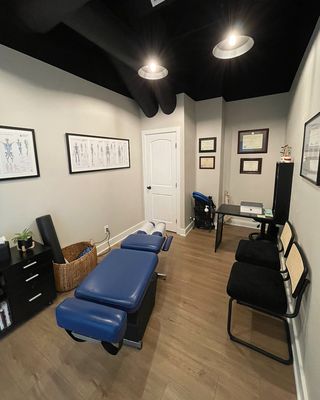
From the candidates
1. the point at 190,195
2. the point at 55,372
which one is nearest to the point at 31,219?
the point at 55,372

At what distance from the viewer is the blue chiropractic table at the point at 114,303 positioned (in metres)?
1.11

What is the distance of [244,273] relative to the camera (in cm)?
172

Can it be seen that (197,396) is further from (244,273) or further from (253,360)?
(244,273)

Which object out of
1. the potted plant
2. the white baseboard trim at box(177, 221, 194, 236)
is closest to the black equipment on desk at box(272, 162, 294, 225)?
the white baseboard trim at box(177, 221, 194, 236)

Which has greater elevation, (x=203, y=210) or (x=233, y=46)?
(x=233, y=46)

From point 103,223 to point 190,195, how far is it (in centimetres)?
183

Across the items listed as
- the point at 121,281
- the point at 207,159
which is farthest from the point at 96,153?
the point at 207,159

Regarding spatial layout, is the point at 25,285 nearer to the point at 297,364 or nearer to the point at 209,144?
the point at 297,364

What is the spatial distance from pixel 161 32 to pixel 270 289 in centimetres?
252

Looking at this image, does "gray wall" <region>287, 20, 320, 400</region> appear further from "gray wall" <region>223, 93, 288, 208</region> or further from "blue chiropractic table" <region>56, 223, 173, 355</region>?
"gray wall" <region>223, 93, 288, 208</region>

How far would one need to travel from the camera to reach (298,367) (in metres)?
1.34

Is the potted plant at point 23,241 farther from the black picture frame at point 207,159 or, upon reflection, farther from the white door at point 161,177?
the black picture frame at point 207,159

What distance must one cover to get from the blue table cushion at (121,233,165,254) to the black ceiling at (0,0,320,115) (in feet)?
6.36

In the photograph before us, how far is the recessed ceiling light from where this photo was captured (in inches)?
70.4
